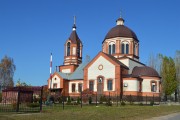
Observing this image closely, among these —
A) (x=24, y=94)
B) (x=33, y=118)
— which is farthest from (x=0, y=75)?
(x=33, y=118)

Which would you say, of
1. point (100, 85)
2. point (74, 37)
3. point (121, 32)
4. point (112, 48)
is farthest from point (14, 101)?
point (74, 37)

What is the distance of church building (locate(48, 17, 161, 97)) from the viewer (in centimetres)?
4334

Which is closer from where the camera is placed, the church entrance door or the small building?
the small building

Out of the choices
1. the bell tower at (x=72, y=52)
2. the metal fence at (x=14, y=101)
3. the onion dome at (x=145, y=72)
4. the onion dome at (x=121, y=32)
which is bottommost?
the metal fence at (x=14, y=101)

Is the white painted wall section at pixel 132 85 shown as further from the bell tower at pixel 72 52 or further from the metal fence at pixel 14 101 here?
the metal fence at pixel 14 101

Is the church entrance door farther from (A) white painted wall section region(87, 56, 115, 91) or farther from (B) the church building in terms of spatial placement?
(A) white painted wall section region(87, 56, 115, 91)

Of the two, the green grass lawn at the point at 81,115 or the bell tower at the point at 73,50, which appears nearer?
the green grass lawn at the point at 81,115

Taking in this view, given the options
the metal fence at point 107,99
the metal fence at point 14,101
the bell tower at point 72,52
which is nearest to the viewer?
the metal fence at point 14,101

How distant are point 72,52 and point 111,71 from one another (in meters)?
12.6

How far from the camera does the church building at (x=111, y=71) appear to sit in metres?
43.3

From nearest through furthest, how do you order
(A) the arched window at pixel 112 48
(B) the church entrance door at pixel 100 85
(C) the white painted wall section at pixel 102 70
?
(C) the white painted wall section at pixel 102 70 → (B) the church entrance door at pixel 100 85 → (A) the arched window at pixel 112 48

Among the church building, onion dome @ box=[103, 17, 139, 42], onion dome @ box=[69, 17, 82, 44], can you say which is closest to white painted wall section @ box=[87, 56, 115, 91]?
the church building

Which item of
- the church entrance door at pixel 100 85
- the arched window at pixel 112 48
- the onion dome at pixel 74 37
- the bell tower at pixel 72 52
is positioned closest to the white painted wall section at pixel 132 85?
the church entrance door at pixel 100 85

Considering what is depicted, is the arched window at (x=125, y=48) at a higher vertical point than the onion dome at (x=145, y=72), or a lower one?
higher
